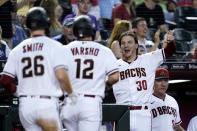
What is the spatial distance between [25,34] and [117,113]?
8.35 feet

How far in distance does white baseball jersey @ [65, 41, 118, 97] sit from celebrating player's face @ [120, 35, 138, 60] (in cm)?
104

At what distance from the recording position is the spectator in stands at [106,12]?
38.8ft

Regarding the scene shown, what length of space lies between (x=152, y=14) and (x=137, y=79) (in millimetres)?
3090

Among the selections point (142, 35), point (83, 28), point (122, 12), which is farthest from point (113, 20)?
point (83, 28)

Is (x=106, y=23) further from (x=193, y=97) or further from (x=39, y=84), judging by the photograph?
(x=39, y=84)

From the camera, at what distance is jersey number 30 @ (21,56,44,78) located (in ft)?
24.3

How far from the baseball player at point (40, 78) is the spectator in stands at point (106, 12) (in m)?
4.32

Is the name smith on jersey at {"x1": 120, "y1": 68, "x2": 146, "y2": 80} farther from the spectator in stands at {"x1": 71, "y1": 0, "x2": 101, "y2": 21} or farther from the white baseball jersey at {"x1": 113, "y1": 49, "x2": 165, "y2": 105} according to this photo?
the spectator in stands at {"x1": 71, "y1": 0, "x2": 101, "y2": 21}

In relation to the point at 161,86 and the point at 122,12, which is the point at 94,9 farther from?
the point at 161,86

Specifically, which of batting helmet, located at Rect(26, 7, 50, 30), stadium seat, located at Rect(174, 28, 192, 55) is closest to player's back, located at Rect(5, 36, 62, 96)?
batting helmet, located at Rect(26, 7, 50, 30)

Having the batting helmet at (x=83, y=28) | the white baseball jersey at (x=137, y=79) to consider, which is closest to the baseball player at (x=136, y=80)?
the white baseball jersey at (x=137, y=79)

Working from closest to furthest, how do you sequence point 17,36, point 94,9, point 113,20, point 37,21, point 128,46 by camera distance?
1. point 37,21
2. point 128,46
3. point 17,36
4. point 113,20
5. point 94,9

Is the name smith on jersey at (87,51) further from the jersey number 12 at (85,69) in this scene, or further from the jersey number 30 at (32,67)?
the jersey number 30 at (32,67)

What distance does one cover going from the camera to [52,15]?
10.3m
